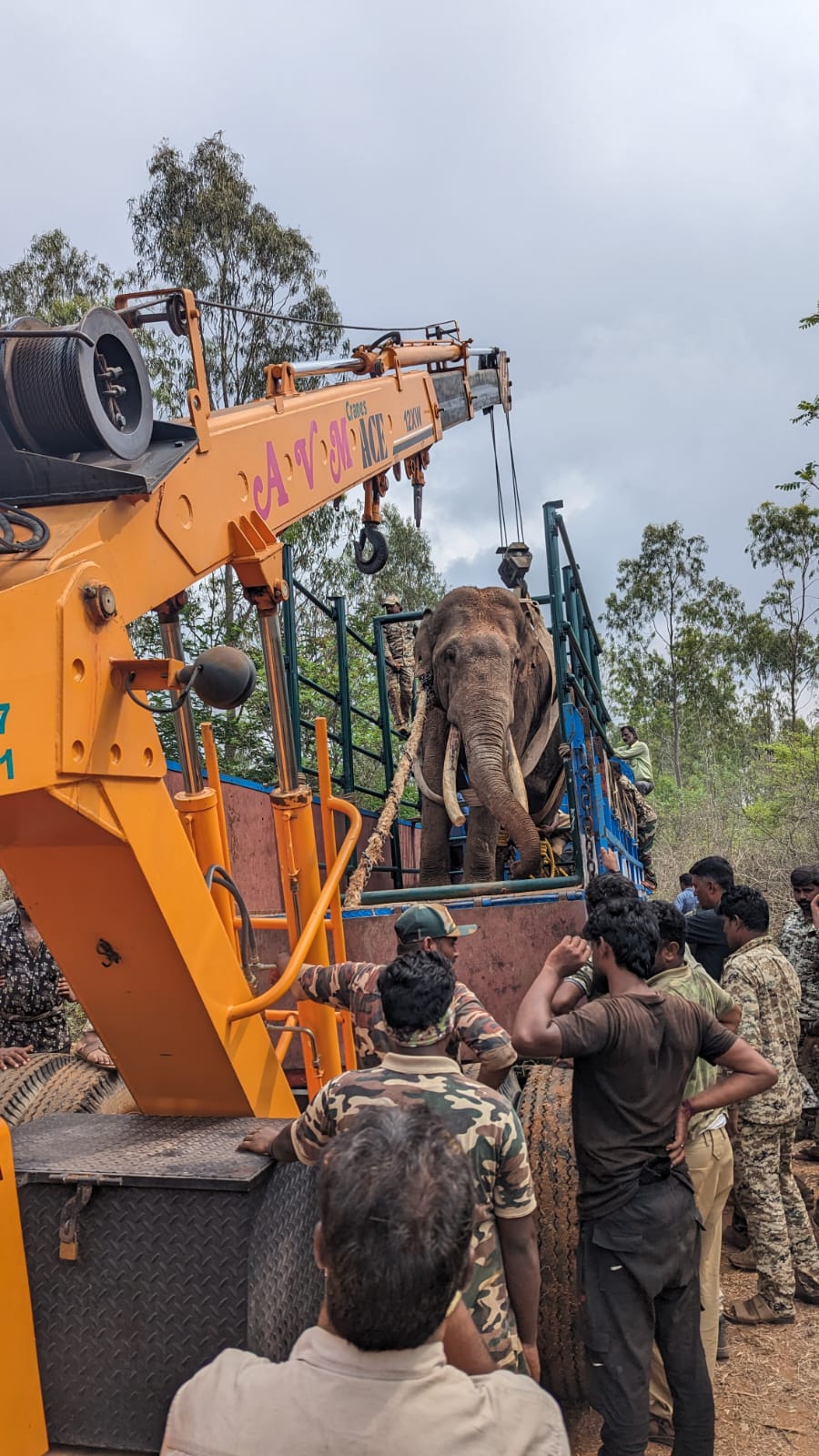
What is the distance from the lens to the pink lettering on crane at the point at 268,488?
12.6 feet

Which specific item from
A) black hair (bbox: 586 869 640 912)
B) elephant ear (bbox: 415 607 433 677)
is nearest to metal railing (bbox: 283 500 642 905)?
elephant ear (bbox: 415 607 433 677)

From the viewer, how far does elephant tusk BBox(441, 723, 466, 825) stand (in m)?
7.28

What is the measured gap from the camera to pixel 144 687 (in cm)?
270

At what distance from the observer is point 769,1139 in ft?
15.8

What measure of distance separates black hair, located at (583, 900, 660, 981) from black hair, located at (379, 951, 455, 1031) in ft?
2.18

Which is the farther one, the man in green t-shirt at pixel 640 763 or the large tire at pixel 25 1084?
the man in green t-shirt at pixel 640 763

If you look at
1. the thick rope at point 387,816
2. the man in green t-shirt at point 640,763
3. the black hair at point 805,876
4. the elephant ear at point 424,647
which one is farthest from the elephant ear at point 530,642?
the man in green t-shirt at point 640,763

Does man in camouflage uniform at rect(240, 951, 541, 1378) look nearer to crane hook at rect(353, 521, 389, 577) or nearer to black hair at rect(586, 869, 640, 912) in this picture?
black hair at rect(586, 869, 640, 912)

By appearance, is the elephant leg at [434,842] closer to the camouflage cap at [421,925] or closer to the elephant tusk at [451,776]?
the elephant tusk at [451,776]

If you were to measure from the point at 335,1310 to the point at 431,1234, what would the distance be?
144 mm

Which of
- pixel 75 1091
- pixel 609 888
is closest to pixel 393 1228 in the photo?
pixel 609 888

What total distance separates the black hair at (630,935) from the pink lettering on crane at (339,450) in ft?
7.47

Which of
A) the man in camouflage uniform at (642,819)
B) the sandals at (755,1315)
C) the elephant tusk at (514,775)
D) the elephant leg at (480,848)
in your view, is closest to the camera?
the sandals at (755,1315)

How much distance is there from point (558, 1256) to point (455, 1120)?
4.95ft
